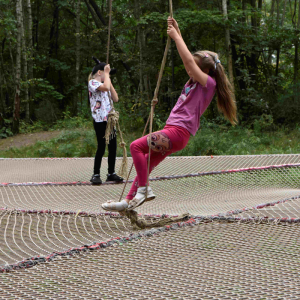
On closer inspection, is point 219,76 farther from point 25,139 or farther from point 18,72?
point 18,72

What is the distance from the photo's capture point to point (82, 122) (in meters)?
9.85

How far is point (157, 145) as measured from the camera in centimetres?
220

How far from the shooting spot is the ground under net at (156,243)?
1485mm

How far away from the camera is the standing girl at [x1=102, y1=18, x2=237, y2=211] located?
2.20 m

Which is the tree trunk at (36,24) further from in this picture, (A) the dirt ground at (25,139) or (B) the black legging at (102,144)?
(B) the black legging at (102,144)

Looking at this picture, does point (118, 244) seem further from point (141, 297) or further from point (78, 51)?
point (78, 51)

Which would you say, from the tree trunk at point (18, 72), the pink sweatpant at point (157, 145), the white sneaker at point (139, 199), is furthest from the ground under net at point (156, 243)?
the tree trunk at point (18, 72)

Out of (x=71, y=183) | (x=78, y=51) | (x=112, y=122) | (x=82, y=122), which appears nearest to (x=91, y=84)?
(x=112, y=122)

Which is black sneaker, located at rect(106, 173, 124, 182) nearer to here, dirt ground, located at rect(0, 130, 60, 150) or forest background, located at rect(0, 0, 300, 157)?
forest background, located at rect(0, 0, 300, 157)

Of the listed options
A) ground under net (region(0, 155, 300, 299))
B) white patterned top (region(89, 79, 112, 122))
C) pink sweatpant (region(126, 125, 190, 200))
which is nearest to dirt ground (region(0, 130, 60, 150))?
ground under net (region(0, 155, 300, 299))

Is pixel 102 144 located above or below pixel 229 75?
below

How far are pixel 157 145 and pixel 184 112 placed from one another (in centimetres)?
23

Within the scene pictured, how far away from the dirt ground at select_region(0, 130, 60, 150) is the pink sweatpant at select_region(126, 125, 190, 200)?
6373 mm

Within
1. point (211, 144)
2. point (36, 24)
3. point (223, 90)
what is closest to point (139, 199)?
point (223, 90)
